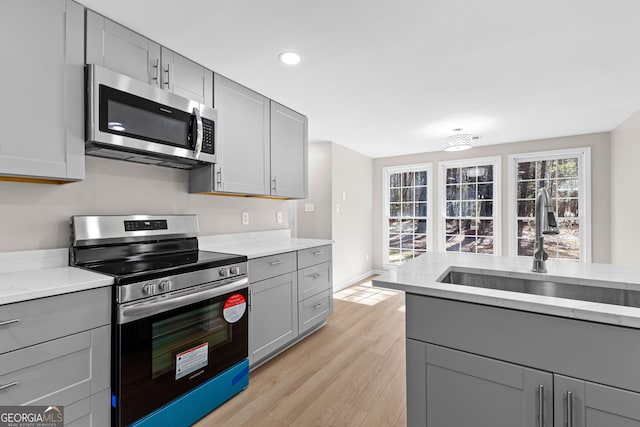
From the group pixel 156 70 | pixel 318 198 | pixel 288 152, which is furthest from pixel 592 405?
pixel 318 198

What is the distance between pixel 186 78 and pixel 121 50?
42cm

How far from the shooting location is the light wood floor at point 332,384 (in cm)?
180

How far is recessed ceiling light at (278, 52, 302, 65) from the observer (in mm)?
2102

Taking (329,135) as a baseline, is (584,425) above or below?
below

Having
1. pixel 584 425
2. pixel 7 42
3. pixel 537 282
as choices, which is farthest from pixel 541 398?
pixel 7 42

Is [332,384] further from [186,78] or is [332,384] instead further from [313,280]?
[186,78]

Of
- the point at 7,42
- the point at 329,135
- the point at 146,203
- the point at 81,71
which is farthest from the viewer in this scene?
the point at 329,135

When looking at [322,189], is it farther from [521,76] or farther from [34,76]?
[34,76]

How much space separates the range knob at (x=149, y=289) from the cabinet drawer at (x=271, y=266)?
761 millimetres

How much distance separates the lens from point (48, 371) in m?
1.25

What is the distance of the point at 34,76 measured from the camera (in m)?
1.45

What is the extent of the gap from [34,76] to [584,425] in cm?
262

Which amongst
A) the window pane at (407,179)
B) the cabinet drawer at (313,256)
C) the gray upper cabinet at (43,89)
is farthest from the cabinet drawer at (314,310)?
the window pane at (407,179)

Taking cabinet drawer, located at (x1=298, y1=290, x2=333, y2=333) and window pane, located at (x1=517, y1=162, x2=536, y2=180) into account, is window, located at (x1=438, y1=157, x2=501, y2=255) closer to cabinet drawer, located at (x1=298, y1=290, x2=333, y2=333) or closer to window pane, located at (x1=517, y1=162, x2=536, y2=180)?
window pane, located at (x1=517, y1=162, x2=536, y2=180)
